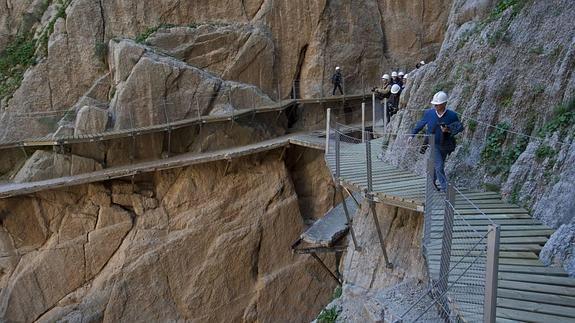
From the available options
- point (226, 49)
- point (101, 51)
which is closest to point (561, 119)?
point (226, 49)

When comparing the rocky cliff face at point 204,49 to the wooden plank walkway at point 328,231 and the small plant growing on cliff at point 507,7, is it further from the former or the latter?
the small plant growing on cliff at point 507,7

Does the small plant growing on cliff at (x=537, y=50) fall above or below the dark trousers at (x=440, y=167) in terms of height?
above

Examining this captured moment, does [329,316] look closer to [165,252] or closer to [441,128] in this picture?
[441,128]

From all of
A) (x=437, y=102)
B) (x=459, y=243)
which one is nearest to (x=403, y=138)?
(x=437, y=102)

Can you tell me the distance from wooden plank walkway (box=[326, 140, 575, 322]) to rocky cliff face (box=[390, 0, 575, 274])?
0.26 meters

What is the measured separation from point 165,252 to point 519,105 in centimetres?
1362

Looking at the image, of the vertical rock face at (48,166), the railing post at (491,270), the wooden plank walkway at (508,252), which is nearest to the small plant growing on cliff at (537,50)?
the wooden plank walkway at (508,252)

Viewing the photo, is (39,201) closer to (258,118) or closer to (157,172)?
(157,172)

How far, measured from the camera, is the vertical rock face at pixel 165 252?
18297 mm

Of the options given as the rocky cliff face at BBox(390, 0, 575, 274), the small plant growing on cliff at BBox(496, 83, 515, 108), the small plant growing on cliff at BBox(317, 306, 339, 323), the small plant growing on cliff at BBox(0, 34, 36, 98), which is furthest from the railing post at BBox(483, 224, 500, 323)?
the small plant growing on cliff at BBox(0, 34, 36, 98)

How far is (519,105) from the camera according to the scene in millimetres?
9031

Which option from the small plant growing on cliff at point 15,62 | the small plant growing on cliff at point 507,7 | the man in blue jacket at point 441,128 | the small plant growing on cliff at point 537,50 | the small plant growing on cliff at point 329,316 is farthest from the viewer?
the small plant growing on cliff at point 15,62

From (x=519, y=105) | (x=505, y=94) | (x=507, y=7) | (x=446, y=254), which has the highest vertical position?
(x=507, y=7)

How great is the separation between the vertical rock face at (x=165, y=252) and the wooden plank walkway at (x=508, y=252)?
33.1 feet
